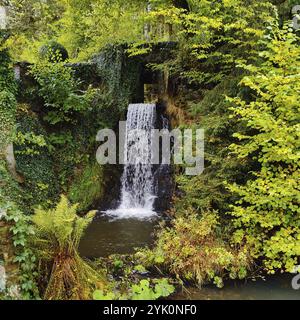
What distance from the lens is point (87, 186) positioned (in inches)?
420

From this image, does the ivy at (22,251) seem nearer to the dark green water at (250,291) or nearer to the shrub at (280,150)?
the dark green water at (250,291)

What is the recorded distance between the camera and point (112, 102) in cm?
1173

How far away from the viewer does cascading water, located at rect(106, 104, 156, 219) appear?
11.1 metres

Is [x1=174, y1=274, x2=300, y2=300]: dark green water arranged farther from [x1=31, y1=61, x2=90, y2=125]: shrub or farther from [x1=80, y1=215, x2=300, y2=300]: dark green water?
[x1=31, y1=61, x2=90, y2=125]: shrub

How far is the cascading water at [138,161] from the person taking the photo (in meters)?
11.1

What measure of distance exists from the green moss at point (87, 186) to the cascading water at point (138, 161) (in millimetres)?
878

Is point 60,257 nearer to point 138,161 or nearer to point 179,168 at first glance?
point 179,168

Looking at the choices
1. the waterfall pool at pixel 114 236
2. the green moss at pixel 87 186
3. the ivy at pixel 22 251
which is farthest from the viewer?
the green moss at pixel 87 186

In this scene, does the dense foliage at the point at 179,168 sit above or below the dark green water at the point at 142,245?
above

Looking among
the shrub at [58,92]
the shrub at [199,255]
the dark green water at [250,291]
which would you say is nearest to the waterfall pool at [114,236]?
the shrub at [199,255]
